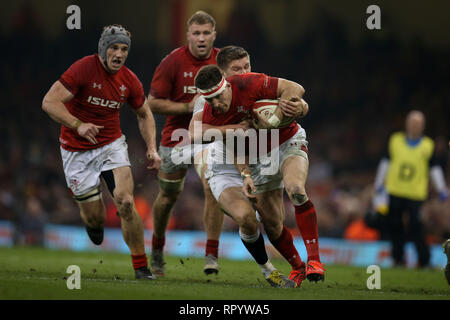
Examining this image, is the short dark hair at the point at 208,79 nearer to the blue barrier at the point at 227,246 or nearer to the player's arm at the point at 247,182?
the player's arm at the point at 247,182

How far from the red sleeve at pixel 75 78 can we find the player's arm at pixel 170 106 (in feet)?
4.09

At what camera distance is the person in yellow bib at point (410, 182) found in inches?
497

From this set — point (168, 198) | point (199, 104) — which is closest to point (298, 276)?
point (199, 104)

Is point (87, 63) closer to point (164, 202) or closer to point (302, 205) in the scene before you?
point (164, 202)

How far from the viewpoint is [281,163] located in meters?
7.79

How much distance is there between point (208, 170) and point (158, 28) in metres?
16.4

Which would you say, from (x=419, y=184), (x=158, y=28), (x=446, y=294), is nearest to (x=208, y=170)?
(x=446, y=294)

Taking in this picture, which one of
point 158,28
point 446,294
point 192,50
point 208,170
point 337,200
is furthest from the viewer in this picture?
point 158,28

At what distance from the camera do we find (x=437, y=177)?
13.0 metres

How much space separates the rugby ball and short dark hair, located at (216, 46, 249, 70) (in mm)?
782

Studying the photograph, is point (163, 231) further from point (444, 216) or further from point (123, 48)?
point (444, 216)

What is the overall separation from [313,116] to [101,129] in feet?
46.7

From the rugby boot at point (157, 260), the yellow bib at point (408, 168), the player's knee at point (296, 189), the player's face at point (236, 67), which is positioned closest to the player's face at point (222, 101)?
the player's face at point (236, 67)

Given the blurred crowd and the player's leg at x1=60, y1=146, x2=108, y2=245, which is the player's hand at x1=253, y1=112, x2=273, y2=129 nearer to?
the player's leg at x1=60, y1=146, x2=108, y2=245
